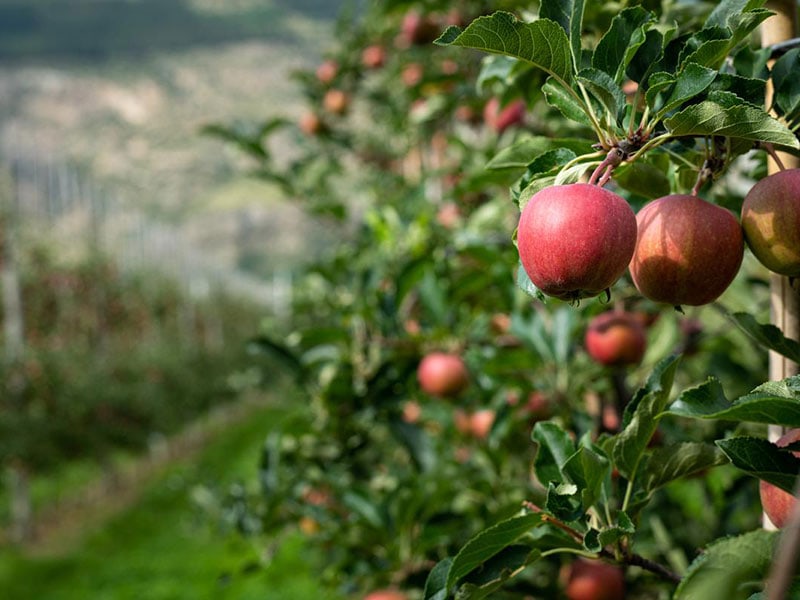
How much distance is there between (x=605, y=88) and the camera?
0.53m

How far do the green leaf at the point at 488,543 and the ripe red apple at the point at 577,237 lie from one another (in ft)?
0.59

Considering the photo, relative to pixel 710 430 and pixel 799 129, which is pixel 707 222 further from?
pixel 710 430

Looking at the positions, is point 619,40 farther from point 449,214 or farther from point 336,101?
point 336,101

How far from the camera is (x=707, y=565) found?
20.7 inches

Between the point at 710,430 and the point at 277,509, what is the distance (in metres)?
0.68

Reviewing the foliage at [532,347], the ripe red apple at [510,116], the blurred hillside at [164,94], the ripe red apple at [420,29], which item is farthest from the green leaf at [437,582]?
the blurred hillside at [164,94]

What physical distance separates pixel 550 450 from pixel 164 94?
47532 mm

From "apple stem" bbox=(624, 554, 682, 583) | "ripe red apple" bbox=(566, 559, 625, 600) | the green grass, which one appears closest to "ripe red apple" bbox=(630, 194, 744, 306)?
"apple stem" bbox=(624, 554, 682, 583)

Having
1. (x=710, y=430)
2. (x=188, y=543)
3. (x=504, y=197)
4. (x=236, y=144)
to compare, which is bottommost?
(x=188, y=543)

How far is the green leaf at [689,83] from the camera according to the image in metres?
0.50

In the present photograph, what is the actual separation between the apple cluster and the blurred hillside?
35.3 meters

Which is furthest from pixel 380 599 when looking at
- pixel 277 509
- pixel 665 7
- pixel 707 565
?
pixel 665 7

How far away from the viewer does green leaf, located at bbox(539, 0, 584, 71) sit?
0.56 m

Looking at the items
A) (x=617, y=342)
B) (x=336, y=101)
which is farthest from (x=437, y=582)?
(x=336, y=101)
